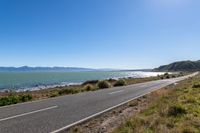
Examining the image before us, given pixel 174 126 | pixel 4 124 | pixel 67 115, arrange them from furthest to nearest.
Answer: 1. pixel 67 115
2. pixel 4 124
3. pixel 174 126

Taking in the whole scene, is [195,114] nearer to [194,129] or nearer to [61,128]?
[194,129]

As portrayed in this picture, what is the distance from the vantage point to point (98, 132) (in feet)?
26.2

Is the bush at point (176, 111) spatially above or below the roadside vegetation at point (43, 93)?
above

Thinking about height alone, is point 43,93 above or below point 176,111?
below

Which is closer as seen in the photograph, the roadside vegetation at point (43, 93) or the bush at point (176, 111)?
the bush at point (176, 111)

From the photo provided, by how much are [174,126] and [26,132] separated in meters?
4.84

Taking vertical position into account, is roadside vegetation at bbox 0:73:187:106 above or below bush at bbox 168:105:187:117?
below

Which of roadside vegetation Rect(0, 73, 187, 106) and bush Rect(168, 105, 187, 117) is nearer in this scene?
bush Rect(168, 105, 187, 117)

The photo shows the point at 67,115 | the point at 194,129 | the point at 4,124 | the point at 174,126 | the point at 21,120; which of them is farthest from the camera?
the point at 67,115

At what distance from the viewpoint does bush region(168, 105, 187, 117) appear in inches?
387

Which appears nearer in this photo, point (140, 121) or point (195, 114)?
point (140, 121)

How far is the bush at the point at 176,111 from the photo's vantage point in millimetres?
9820

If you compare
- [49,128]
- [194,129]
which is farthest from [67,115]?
[194,129]

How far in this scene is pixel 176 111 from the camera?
10.2m
